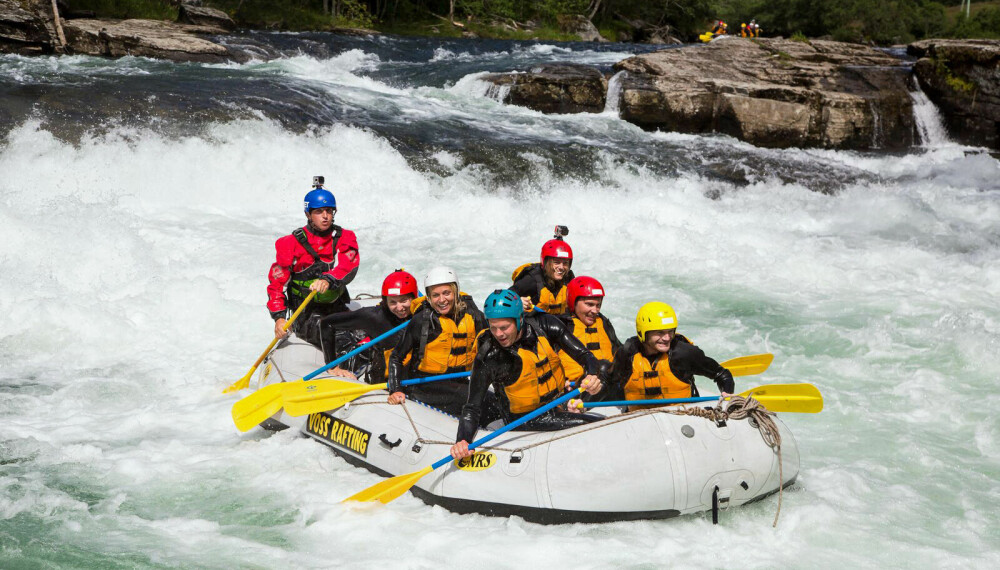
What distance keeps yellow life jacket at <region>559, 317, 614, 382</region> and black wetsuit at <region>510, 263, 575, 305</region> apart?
0.87 meters

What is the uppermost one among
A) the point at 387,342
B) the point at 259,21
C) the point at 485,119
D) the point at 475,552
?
the point at 259,21

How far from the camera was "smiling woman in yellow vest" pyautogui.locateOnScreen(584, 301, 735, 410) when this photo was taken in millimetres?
4555

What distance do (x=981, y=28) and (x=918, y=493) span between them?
2876 centimetres

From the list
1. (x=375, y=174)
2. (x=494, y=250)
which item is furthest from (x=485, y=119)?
(x=494, y=250)

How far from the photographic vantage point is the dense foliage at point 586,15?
26.8 m

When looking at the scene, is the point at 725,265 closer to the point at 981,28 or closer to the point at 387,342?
the point at 387,342

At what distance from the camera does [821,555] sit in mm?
4188

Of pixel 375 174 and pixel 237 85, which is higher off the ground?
pixel 237 85

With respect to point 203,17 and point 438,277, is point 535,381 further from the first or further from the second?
point 203,17

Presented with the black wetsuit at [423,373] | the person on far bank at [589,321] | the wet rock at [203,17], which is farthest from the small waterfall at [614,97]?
the wet rock at [203,17]

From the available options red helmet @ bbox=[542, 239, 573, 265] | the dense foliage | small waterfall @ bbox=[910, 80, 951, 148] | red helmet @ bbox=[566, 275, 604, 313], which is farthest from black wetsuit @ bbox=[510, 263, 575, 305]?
the dense foliage

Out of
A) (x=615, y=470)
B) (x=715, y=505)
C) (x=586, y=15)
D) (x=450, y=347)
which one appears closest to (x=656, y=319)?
(x=615, y=470)

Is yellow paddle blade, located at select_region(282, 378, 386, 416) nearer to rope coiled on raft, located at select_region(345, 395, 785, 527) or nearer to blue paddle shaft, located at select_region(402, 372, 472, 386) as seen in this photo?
blue paddle shaft, located at select_region(402, 372, 472, 386)

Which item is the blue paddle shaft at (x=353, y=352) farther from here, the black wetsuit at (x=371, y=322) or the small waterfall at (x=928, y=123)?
the small waterfall at (x=928, y=123)
